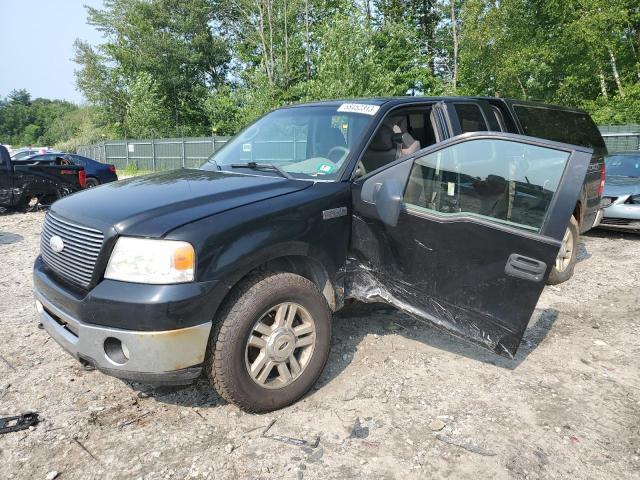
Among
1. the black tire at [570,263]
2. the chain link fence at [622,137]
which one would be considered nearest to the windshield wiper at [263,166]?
the black tire at [570,263]

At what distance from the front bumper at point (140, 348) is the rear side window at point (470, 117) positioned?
2.81 m

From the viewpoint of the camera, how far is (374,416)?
2953mm

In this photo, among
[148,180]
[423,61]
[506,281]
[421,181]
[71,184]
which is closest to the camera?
[506,281]

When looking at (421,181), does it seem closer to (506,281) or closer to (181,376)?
(506,281)

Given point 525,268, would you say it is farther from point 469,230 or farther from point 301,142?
point 301,142

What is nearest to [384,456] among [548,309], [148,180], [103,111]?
[148,180]

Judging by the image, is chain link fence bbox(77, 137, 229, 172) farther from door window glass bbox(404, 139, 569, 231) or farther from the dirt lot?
door window glass bbox(404, 139, 569, 231)

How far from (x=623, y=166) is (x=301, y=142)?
7745 mm

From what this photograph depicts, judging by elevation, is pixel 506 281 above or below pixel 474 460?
above

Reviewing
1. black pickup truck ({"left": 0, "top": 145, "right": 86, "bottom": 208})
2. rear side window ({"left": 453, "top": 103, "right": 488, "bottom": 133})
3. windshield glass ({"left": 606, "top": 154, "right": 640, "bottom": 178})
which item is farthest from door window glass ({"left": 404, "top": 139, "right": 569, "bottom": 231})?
black pickup truck ({"left": 0, "top": 145, "right": 86, "bottom": 208})

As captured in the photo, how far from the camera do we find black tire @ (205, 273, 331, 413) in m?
2.68

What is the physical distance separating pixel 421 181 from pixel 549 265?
3.03ft

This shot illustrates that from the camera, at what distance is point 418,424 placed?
9.44 ft

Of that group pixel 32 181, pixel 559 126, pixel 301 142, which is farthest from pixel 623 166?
pixel 32 181
